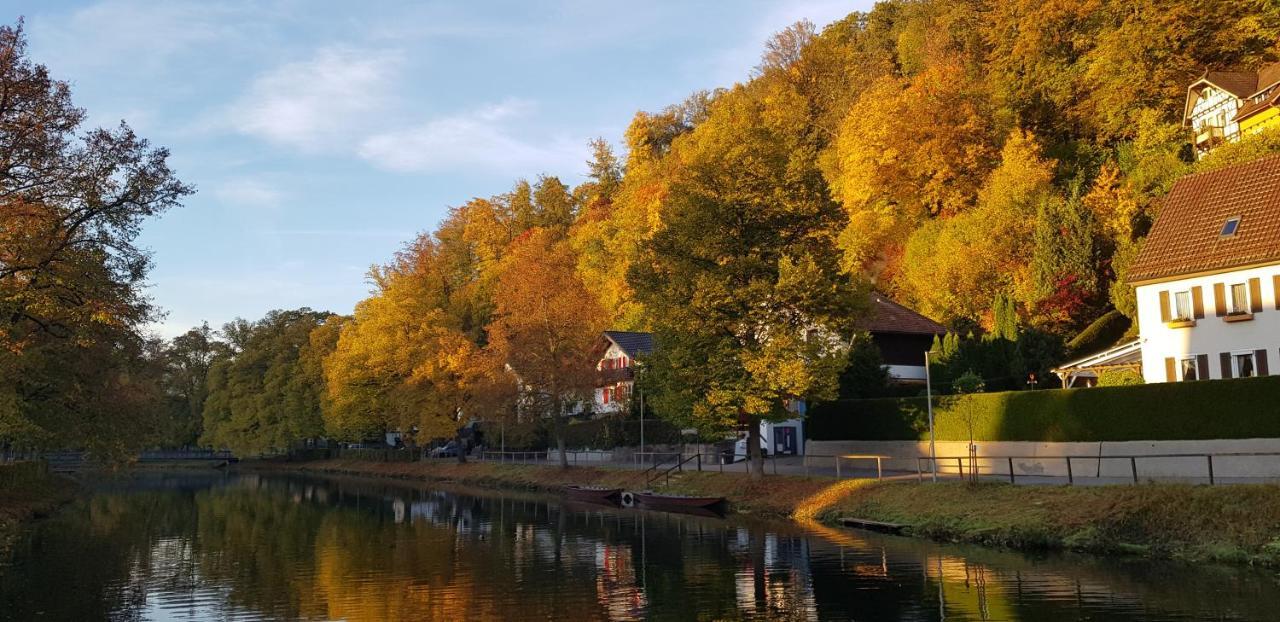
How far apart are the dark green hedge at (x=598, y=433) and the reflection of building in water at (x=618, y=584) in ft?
107

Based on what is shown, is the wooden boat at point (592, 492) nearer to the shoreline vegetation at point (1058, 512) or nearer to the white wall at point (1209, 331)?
the shoreline vegetation at point (1058, 512)

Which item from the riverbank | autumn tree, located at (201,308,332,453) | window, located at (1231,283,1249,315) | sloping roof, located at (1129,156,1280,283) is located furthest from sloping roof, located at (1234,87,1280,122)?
autumn tree, located at (201,308,332,453)

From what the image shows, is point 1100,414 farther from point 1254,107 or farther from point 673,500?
point 1254,107

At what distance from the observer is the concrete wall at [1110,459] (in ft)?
96.9

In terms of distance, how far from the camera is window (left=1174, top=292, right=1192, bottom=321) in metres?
38.8

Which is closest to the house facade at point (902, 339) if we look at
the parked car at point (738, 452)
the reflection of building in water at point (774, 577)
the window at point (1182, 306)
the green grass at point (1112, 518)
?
the parked car at point (738, 452)

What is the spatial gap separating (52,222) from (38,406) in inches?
338

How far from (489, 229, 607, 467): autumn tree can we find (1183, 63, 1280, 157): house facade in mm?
40887

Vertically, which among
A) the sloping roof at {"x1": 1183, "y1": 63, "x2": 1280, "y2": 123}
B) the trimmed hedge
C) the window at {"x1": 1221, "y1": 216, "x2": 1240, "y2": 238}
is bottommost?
the trimmed hedge

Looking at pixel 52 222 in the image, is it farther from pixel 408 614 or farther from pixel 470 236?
pixel 470 236

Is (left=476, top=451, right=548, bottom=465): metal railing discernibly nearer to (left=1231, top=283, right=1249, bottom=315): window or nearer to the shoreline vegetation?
the shoreline vegetation

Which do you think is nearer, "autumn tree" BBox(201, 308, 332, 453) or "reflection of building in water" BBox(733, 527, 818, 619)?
"reflection of building in water" BBox(733, 527, 818, 619)

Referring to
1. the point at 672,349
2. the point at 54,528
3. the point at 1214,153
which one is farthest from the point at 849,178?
the point at 54,528

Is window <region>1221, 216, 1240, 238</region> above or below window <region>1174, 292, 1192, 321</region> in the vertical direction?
above
